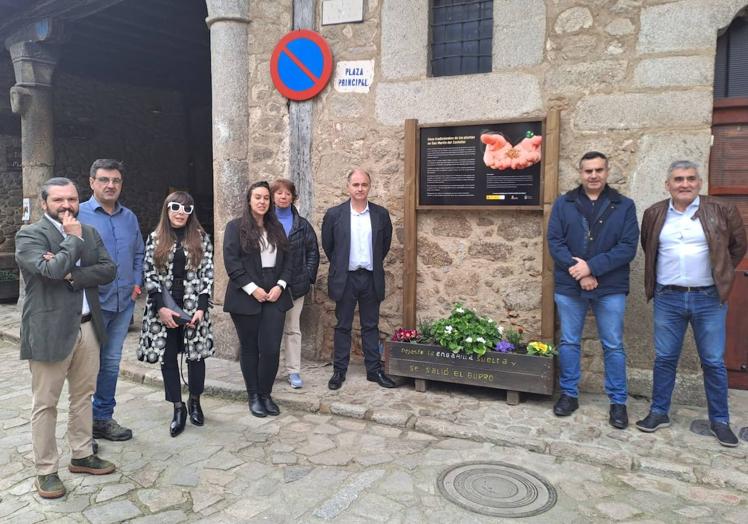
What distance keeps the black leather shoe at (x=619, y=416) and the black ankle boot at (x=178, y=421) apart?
3015 mm

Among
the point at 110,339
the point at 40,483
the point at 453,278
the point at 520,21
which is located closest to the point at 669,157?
the point at 520,21

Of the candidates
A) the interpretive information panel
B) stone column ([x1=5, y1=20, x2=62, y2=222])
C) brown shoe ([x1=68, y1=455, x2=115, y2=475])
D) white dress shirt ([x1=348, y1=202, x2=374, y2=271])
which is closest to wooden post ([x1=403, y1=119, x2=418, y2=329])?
the interpretive information panel

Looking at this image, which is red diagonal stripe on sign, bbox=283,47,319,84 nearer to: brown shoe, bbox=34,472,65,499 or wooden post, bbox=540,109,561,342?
wooden post, bbox=540,109,561,342

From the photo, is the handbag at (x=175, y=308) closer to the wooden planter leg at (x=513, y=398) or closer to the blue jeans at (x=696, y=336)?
the wooden planter leg at (x=513, y=398)

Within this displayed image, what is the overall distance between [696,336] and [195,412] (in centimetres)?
354

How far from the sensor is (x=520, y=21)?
4879 mm

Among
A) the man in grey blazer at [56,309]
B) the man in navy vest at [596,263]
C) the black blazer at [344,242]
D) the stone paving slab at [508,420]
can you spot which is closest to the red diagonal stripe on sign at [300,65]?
the black blazer at [344,242]

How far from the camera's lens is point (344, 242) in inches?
195

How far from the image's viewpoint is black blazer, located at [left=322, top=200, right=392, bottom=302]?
497cm

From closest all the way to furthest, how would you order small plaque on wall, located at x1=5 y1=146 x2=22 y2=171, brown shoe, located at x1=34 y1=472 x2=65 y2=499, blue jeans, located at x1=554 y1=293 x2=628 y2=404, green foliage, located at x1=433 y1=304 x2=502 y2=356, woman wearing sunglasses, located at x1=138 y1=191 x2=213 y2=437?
brown shoe, located at x1=34 y1=472 x2=65 y2=499 → woman wearing sunglasses, located at x1=138 y1=191 x2=213 y2=437 → blue jeans, located at x1=554 y1=293 x2=628 y2=404 → green foliage, located at x1=433 y1=304 x2=502 y2=356 → small plaque on wall, located at x1=5 y1=146 x2=22 y2=171

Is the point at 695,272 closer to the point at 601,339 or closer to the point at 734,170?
the point at 601,339

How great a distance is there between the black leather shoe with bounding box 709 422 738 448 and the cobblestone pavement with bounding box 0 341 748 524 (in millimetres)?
530

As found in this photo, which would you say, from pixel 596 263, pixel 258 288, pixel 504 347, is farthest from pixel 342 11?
pixel 504 347

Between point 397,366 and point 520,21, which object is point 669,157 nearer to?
point 520,21
